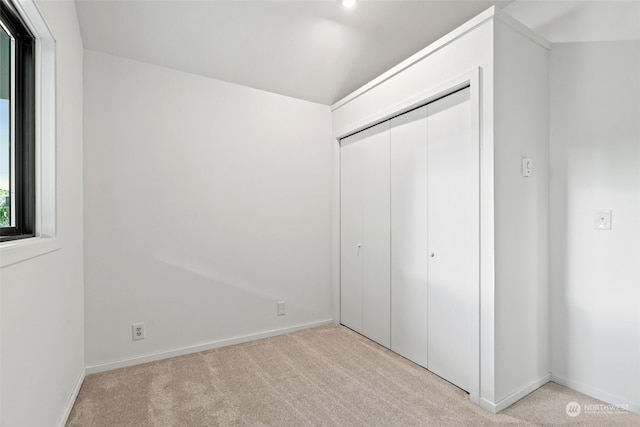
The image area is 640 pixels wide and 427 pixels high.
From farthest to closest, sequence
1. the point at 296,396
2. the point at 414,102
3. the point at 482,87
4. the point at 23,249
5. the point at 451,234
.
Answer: the point at 414,102
the point at 451,234
the point at 296,396
the point at 482,87
the point at 23,249

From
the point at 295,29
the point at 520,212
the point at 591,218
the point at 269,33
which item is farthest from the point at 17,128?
the point at 591,218

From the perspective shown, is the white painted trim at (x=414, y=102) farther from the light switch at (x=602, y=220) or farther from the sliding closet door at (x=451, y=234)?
the light switch at (x=602, y=220)

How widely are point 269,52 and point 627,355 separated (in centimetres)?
312

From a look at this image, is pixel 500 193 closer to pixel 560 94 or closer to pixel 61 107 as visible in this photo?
pixel 560 94

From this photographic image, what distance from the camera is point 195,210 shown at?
8.53 ft

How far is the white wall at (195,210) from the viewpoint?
7.49 ft

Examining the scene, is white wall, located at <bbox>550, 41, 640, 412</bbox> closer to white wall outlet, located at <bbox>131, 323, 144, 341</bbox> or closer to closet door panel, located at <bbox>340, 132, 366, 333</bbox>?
closet door panel, located at <bbox>340, 132, 366, 333</bbox>

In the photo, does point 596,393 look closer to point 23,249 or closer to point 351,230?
point 351,230

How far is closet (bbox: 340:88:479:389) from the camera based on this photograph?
201 cm

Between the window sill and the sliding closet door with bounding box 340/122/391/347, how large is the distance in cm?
214

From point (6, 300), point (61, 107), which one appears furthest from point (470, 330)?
point (61, 107)

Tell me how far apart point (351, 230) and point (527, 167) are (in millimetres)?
1537

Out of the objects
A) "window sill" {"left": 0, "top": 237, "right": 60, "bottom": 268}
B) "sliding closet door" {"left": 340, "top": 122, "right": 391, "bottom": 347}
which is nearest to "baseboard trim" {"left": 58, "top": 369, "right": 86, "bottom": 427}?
"window sill" {"left": 0, "top": 237, "right": 60, "bottom": 268}

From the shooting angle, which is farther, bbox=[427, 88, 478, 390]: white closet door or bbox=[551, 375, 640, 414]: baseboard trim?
bbox=[427, 88, 478, 390]: white closet door
